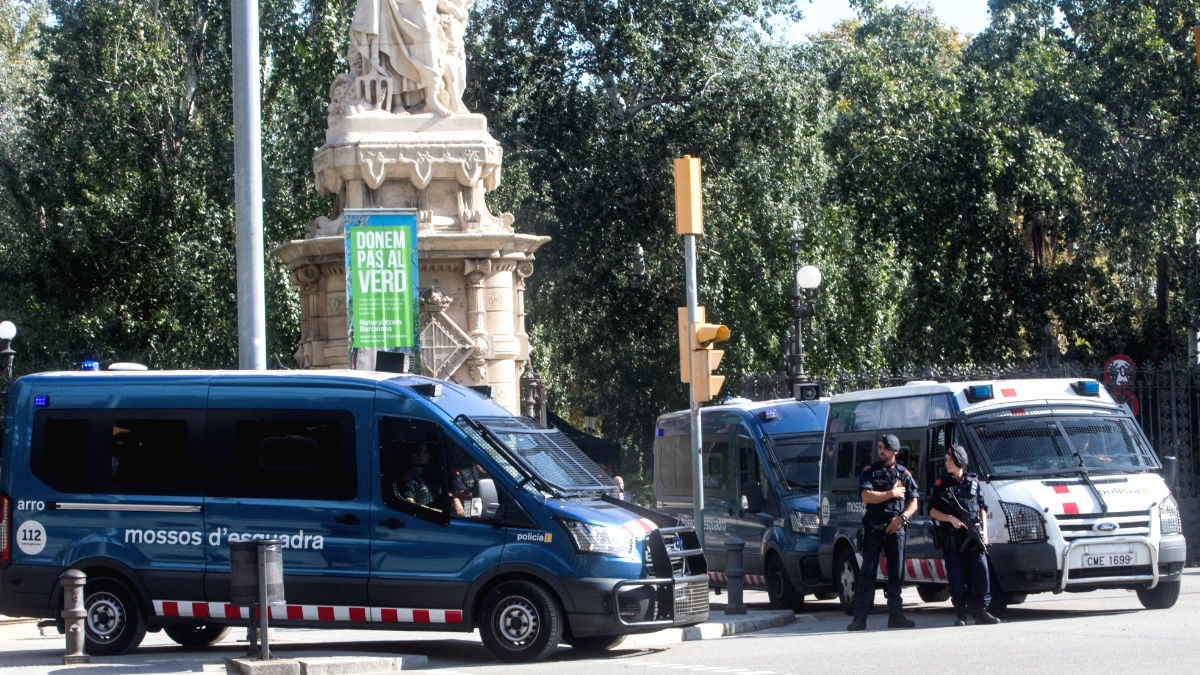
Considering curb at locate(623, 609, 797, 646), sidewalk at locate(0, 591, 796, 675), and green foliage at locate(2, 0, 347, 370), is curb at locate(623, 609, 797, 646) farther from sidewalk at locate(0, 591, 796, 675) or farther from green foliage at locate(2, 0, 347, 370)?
green foliage at locate(2, 0, 347, 370)

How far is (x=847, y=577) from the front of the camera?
56.6 feet

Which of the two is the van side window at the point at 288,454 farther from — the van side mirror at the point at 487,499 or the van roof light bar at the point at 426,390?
the van side mirror at the point at 487,499

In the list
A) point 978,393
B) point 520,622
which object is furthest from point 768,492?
point 520,622

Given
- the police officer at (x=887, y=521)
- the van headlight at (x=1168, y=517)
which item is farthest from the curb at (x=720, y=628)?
the van headlight at (x=1168, y=517)

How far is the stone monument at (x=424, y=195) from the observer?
77.8 feet

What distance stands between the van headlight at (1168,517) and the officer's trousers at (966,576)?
169cm

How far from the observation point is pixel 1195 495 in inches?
900

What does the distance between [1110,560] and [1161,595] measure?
0.99m

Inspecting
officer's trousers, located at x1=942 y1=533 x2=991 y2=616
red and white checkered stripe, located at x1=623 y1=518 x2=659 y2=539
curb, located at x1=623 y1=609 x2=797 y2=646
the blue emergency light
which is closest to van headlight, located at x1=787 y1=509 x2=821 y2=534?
curb, located at x1=623 y1=609 x2=797 y2=646

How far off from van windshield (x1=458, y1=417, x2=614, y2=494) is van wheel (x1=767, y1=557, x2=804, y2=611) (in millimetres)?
5106

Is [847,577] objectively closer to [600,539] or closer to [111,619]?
[600,539]

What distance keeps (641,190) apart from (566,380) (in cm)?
664

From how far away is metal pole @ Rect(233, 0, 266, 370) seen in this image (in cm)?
1484

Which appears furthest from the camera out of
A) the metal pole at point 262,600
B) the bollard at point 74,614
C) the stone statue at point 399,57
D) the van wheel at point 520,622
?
the stone statue at point 399,57
